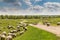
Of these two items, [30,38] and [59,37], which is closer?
[59,37]

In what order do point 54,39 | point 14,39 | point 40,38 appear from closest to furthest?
point 54,39 < point 40,38 < point 14,39

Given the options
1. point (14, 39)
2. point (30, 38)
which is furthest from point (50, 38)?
point (14, 39)

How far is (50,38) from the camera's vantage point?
1512cm

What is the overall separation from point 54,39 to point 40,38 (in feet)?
4.80

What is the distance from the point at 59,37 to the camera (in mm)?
14781

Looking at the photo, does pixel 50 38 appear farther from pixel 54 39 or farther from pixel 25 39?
pixel 25 39

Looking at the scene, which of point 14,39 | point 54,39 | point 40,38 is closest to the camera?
point 54,39

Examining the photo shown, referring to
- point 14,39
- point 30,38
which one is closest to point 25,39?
point 30,38

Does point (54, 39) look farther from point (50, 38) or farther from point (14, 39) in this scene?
point (14, 39)

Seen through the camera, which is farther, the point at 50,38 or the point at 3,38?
the point at 3,38

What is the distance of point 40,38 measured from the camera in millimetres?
15570

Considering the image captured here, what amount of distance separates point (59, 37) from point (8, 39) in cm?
408

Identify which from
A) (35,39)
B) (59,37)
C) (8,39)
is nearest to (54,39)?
(59,37)

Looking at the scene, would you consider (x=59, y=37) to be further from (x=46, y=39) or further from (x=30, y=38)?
(x=30, y=38)
